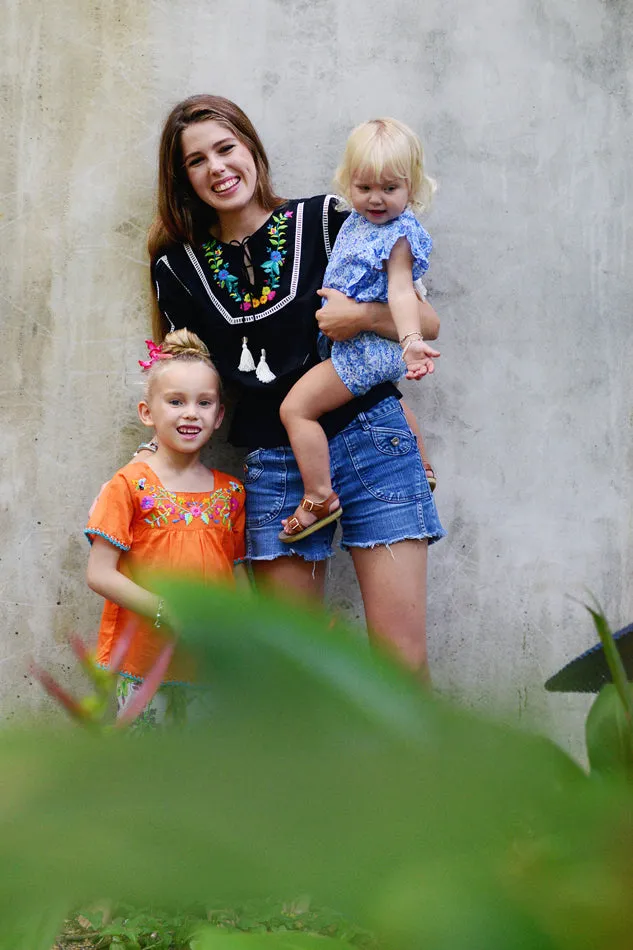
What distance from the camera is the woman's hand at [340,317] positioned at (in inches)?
90.9

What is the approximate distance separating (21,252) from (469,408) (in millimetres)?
1295

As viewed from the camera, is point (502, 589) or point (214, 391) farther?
point (502, 589)

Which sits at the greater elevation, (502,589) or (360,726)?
(360,726)

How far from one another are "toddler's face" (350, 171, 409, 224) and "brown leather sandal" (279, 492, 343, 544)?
25.1 inches

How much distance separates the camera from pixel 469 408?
2.87 metres

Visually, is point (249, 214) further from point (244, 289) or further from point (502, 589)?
point (502, 589)

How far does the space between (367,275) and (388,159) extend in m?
0.25

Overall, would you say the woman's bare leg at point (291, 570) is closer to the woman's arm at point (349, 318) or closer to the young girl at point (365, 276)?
the young girl at point (365, 276)

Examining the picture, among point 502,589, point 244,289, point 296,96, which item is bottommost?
point 502,589

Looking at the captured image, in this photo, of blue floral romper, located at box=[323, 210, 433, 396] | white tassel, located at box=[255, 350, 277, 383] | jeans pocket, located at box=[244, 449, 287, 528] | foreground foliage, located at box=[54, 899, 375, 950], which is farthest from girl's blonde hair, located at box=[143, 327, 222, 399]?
foreground foliage, located at box=[54, 899, 375, 950]

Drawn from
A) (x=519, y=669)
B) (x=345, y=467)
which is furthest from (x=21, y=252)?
(x=519, y=669)

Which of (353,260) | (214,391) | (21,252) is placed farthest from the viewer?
(21,252)

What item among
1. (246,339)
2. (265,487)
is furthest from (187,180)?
(265,487)

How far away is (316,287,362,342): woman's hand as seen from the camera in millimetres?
2309
